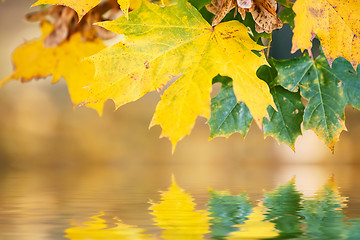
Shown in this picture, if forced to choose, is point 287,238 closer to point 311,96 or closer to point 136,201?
point 311,96

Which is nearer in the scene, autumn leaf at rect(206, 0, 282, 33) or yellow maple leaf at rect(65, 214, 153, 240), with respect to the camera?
autumn leaf at rect(206, 0, 282, 33)

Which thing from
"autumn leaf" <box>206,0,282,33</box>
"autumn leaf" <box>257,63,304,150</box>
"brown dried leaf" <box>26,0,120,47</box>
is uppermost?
"brown dried leaf" <box>26,0,120,47</box>

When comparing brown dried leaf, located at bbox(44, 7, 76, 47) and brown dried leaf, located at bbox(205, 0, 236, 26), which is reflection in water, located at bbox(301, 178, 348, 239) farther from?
brown dried leaf, located at bbox(44, 7, 76, 47)

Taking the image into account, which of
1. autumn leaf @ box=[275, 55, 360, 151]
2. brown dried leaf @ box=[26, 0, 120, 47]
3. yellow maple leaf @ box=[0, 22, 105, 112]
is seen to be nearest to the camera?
autumn leaf @ box=[275, 55, 360, 151]

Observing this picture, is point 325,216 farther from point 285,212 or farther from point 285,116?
point 285,116

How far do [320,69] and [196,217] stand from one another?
0.23m

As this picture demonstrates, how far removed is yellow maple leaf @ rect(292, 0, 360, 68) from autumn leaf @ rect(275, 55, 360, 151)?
0.21 feet

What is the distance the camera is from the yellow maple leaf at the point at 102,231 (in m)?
0.41

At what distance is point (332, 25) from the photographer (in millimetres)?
289

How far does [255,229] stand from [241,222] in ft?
0.14

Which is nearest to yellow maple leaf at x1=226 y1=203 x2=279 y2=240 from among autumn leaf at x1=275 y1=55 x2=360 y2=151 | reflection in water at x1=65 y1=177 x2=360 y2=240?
reflection in water at x1=65 y1=177 x2=360 y2=240

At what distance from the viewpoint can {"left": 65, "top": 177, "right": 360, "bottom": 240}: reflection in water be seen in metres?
0.41

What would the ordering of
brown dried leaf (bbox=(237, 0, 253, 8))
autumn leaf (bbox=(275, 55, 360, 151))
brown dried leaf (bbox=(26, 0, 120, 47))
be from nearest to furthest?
brown dried leaf (bbox=(237, 0, 253, 8)), autumn leaf (bbox=(275, 55, 360, 151)), brown dried leaf (bbox=(26, 0, 120, 47))

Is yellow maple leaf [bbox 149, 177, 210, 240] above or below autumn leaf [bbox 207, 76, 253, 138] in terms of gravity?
below
